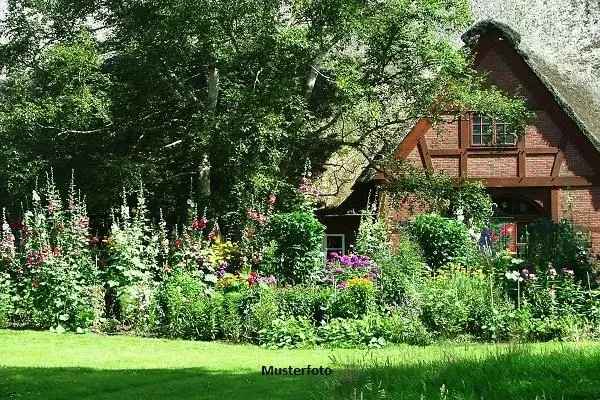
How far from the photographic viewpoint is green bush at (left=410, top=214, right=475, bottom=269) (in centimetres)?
1465

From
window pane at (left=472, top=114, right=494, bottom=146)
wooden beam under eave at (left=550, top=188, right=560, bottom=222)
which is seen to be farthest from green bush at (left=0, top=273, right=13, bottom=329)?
wooden beam under eave at (left=550, top=188, right=560, bottom=222)

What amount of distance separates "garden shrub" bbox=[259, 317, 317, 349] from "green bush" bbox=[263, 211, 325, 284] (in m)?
2.38

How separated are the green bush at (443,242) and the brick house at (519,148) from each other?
5.53m

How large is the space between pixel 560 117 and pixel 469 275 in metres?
9.19

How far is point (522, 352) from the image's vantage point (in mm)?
6965

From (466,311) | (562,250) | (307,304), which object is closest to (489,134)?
(562,250)

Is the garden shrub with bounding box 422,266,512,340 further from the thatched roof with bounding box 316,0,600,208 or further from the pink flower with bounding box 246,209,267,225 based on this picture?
the thatched roof with bounding box 316,0,600,208

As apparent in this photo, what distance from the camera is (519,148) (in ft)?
69.8

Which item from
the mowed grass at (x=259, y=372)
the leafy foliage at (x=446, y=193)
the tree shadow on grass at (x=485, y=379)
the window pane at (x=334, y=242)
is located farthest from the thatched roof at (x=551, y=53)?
the tree shadow on grass at (x=485, y=379)

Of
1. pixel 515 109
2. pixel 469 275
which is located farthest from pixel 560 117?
pixel 469 275

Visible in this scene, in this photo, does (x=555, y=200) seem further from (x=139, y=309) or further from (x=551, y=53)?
(x=139, y=309)

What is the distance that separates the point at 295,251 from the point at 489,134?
9.04m

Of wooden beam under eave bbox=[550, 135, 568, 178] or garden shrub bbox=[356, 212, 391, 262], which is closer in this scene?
garden shrub bbox=[356, 212, 391, 262]

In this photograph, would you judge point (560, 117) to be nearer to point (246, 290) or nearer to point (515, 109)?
point (515, 109)
